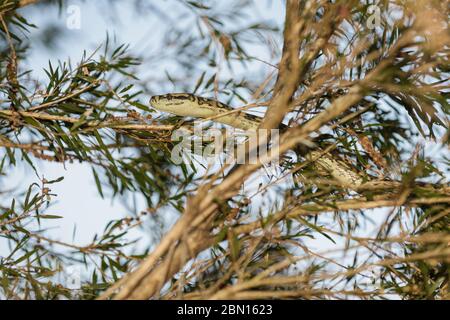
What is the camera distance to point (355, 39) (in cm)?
241

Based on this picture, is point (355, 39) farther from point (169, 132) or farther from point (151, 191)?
point (151, 191)

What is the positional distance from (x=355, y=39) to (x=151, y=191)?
1527 millimetres

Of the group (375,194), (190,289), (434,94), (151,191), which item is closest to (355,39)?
(434,94)

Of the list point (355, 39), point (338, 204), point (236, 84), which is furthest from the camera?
point (236, 84)

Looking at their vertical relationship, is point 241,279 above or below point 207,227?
below

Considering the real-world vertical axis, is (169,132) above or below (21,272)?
above

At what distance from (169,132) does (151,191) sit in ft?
2.56

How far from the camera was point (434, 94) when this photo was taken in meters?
2.28

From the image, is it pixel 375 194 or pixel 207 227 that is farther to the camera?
pixel 375 194

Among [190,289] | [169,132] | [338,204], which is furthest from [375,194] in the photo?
[169,132]
